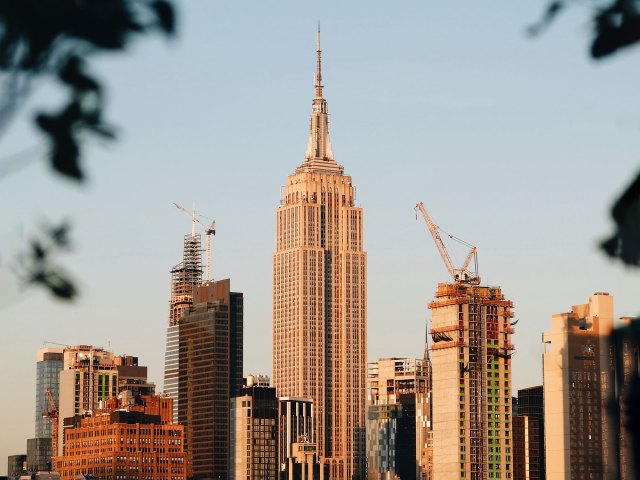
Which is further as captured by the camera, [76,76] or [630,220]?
[630,220]

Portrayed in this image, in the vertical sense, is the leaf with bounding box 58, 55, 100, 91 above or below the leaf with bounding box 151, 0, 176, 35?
below

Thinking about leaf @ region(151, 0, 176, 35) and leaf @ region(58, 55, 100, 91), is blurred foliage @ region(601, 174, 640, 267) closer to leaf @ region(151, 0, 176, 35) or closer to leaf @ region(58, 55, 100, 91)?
leaf @ region(151, 0, 176, 35)

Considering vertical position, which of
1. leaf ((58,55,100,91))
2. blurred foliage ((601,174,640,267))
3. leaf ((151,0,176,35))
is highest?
leaf ((151,0,176,35))

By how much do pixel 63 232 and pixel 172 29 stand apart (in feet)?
4.95

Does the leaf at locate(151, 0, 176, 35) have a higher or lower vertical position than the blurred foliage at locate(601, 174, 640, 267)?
higher

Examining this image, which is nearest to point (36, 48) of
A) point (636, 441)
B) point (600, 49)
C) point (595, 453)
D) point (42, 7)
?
point (42, 7)

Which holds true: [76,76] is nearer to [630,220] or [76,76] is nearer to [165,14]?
[165,14]

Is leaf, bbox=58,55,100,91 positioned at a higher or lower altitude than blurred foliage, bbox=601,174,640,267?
higher

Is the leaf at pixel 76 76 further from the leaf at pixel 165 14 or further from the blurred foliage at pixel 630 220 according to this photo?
the blurred foliage at pixel 630 220

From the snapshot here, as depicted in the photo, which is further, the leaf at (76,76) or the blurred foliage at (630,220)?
the blurred foliage at (630,220)

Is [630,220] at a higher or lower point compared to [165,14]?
lower

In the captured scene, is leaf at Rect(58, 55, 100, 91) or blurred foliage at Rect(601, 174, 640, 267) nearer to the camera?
leaf at Rect(58, 55, 100, 91)

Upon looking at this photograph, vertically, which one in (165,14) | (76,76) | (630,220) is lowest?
(630,220)

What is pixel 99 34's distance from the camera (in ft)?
27.5
